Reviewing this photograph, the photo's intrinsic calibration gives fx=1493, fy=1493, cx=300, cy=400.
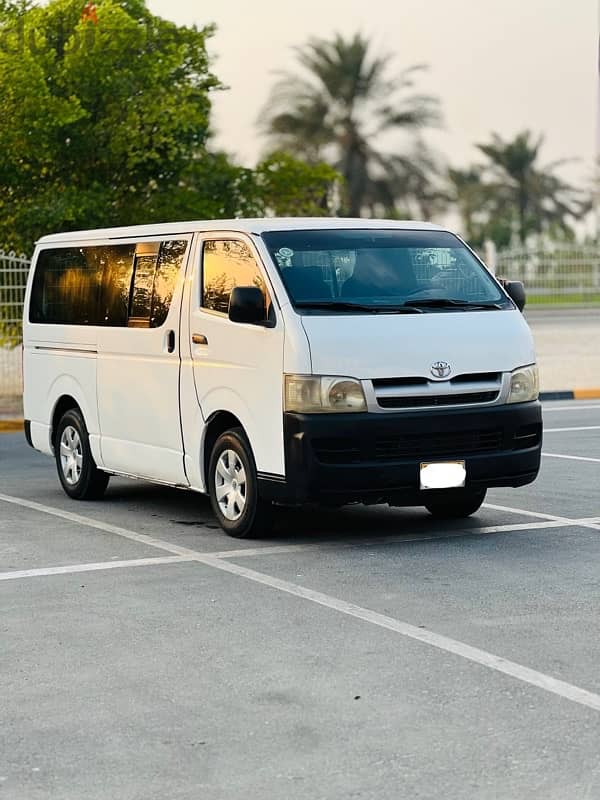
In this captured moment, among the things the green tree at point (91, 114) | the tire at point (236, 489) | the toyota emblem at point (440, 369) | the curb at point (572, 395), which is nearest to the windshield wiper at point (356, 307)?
the toyota emblem at point (440, 369)

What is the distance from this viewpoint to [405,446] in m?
8.95

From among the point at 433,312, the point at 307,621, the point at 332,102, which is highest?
the point at 332,102

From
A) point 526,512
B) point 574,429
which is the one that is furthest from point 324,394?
point 574,429

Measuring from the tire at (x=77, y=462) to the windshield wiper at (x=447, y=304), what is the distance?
3229 millimetres

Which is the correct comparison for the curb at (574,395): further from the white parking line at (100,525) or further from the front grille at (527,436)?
the front grille at (527,436)

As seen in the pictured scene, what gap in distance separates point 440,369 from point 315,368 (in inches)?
31.1

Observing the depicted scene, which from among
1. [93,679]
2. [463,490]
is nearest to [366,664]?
[93,679]

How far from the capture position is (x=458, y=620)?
22.7ft

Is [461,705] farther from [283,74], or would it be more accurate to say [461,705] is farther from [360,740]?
[283,74]

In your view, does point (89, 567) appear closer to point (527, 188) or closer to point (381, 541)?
point (381, 541)

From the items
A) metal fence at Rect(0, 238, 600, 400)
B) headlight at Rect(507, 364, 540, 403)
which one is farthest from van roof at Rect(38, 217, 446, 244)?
metal fence at Rect(0, 238, 600, 400)

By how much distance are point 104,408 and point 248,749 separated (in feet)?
20.5

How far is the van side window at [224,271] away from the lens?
31.3 feet

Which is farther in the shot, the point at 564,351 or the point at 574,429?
the point at 564,351
